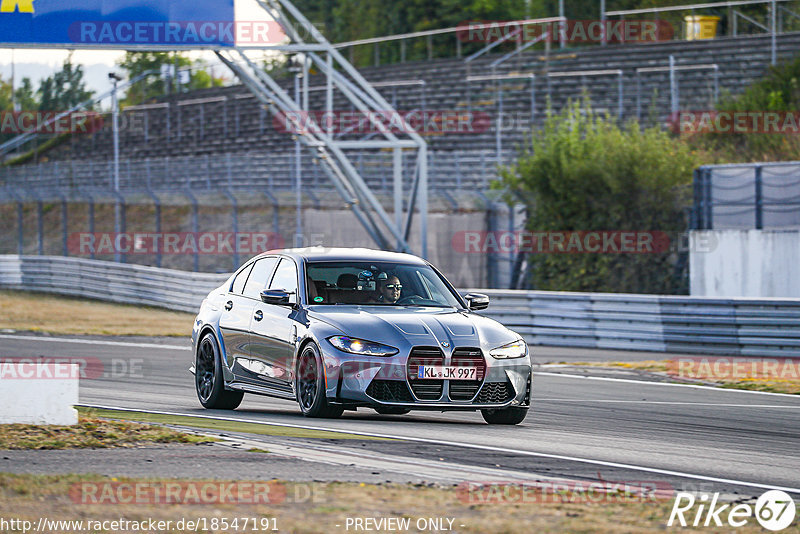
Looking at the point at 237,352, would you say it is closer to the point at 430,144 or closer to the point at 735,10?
the point at 430,144

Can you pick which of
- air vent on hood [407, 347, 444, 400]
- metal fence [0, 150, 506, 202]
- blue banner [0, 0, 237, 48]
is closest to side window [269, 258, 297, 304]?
air vent on hood [407, 347, 444, 400]

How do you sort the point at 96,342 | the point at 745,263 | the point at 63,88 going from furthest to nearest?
the point at 63,88 → the point at 745,263 → the point at 96,342

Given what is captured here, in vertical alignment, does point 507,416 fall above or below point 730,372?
above

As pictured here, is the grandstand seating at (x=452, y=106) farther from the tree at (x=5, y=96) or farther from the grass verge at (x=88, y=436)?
the grass verge at (x=88, y=436)

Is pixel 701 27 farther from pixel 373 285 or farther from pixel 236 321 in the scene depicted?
pixel 373 285

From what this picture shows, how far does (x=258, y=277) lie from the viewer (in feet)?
40.2

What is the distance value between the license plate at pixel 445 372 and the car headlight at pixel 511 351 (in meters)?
0.25

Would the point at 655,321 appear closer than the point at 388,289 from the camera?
No

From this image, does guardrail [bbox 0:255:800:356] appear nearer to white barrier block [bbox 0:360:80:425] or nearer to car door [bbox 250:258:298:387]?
car door [bbox 250:258:298:387]

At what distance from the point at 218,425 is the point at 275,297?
1338mm

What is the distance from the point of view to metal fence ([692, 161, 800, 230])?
2452cm

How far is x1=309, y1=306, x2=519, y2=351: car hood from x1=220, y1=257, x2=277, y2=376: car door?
1.04 metres

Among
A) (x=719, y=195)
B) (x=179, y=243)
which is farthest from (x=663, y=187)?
(x=179, y=243)

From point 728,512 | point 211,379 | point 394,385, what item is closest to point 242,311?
point 211,379
